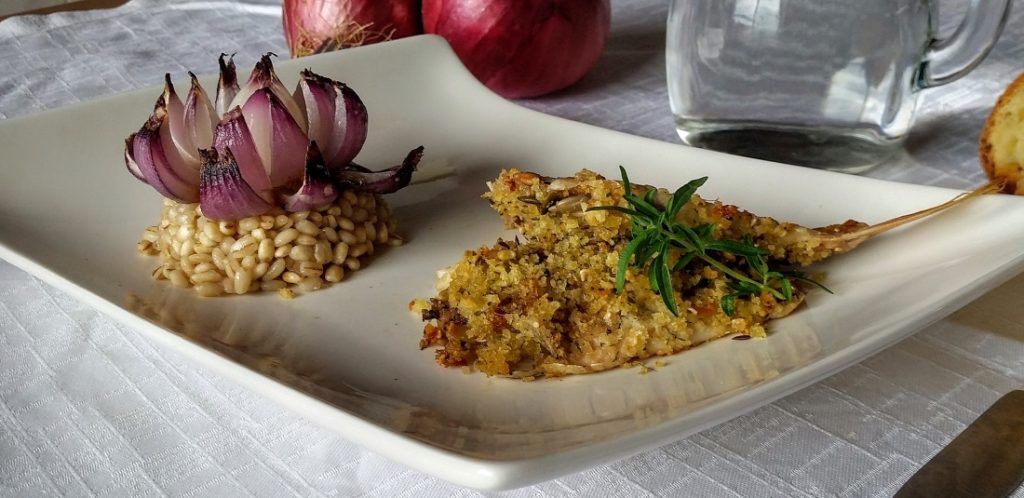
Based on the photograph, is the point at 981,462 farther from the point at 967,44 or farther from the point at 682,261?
the point at 967,44

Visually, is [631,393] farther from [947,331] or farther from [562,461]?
[947,331]

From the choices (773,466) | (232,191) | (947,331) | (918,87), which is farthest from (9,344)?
Result: (918,87)

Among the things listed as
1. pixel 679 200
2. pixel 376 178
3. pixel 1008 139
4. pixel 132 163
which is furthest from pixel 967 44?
pixel 132 163

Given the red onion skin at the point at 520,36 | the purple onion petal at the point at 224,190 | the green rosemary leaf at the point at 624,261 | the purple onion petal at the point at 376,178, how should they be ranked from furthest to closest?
1. the red onion skin at the point at 520,36
2. the purple onion petal at the point at 376,178
3. the purple onion petal at the point at 224,190
4. the green rosemary leaf at the point at 624,261

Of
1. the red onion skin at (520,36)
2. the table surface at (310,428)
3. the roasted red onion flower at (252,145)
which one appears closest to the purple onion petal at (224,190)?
the roasted red onion flower at (252,145)

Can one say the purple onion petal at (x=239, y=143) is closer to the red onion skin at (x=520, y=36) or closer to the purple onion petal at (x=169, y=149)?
the purple onion petal at (x=169, y=149)

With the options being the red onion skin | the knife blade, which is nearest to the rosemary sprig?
the knife blade
